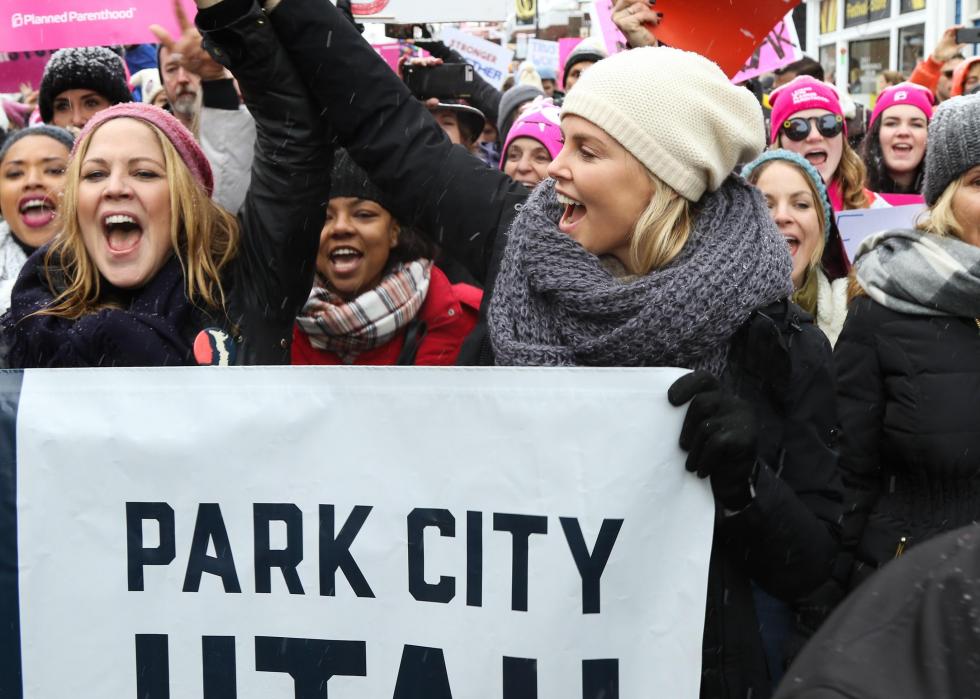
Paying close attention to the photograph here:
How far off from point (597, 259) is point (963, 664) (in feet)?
4.74

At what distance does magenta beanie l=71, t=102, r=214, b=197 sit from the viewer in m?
2.83

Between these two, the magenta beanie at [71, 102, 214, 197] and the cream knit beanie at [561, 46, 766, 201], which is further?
the magenta beanie at [71, 102, 214, 197]

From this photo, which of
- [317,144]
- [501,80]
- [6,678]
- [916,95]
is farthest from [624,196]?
[501,80]

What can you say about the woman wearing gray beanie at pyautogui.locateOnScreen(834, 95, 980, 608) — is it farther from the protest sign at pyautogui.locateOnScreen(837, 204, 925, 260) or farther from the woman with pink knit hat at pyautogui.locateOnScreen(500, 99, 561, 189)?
the woman with pink knit hat at pyautogui.locateOnScreen(500, 99, 561, 189)

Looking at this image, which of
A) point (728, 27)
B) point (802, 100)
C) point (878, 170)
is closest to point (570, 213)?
point (728, 27)

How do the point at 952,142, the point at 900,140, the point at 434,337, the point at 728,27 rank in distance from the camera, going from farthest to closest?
the point at 900,140, the point at 728,27, the point at 434,337, the point at 952,142

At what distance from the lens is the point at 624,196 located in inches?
92.4

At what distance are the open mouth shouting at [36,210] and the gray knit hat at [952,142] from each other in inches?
107

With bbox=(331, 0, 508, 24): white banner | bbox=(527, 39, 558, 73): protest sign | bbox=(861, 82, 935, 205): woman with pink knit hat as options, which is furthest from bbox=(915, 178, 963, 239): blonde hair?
bbox=(527, 39, 558, 73): protest sign

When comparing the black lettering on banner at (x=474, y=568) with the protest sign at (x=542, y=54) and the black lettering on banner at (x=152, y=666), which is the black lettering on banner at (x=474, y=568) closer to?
the black lettering on banner at (x=152, y=666)

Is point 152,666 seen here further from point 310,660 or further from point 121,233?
point 121,233

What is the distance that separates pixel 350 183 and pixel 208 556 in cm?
149

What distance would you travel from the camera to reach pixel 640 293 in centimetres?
222

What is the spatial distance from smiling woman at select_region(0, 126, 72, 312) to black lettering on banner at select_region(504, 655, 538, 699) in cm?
255
